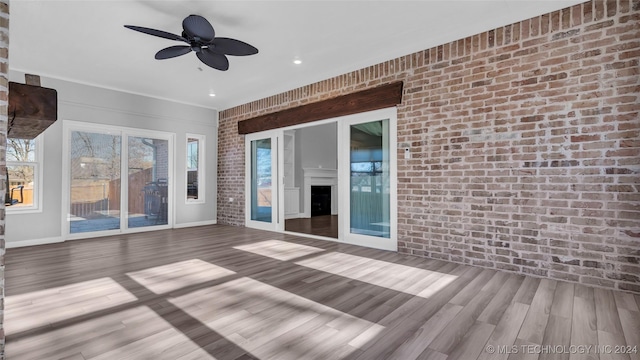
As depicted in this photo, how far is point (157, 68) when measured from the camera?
477 cm

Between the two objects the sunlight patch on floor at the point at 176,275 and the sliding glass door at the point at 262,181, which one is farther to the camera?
the sliding glass door at the point at 262,181

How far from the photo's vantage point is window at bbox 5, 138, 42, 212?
477cm

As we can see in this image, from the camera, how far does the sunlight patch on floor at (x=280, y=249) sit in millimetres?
4090

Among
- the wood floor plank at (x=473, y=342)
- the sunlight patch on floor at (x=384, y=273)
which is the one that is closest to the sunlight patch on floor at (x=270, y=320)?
the wood floor plank at (x=473, y=342)

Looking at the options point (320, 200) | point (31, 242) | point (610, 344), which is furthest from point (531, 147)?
point (31, 242)

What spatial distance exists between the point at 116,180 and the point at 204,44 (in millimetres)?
3895

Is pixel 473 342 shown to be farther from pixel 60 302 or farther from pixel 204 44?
pixel 204 44

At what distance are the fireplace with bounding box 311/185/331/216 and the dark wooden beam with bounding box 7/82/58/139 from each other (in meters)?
7.11

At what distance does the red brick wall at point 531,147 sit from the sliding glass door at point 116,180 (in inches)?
192

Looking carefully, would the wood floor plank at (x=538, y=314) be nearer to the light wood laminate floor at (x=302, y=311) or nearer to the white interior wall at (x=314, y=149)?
the light wood laminate floor at (x=302, y=311)

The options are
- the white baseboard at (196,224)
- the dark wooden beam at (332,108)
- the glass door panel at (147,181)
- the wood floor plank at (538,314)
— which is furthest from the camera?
the white baseboard at (196,224)

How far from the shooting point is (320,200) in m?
8.99

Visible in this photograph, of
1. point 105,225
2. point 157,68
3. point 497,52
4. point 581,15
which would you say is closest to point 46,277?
point 105,225

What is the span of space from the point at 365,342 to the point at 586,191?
8.55ft
